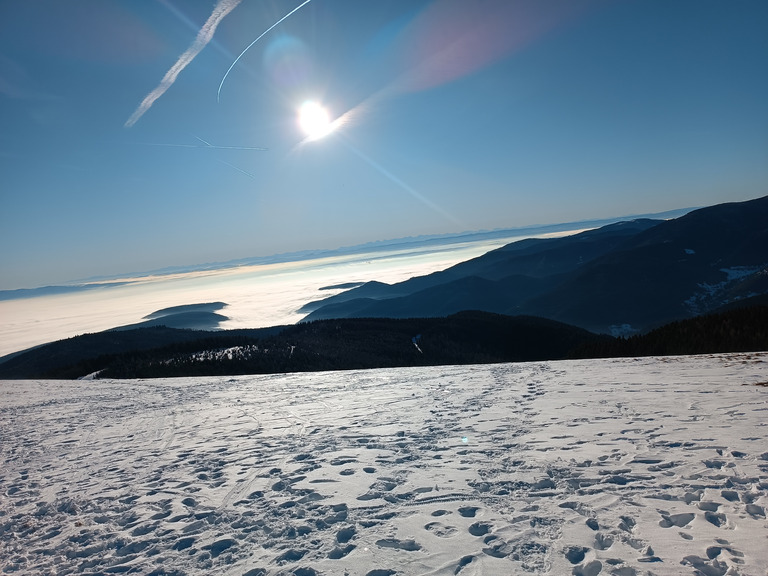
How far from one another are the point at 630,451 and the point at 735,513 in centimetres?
239

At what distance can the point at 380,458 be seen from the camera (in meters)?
8.59

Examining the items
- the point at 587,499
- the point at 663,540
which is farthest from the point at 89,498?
the point at 663,540

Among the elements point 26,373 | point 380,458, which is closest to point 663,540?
point 380,458

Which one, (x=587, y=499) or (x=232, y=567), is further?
(x=587, y=499)

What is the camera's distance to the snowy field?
16.9 ft

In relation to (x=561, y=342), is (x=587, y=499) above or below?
above

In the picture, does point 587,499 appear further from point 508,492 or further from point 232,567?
point 232,567

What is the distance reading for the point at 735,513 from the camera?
547 cm

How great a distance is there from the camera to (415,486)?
7.14 m

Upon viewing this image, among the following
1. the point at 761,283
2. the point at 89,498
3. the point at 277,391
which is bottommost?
the point at 761,283

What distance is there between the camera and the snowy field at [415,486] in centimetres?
516

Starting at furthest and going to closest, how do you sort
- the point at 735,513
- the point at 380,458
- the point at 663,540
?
the point at 380,458, the point at 735,513, the point at 663,540

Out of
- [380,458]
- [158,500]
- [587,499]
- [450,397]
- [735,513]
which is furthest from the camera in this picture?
[450,397]

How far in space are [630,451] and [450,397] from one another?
6.77 m
